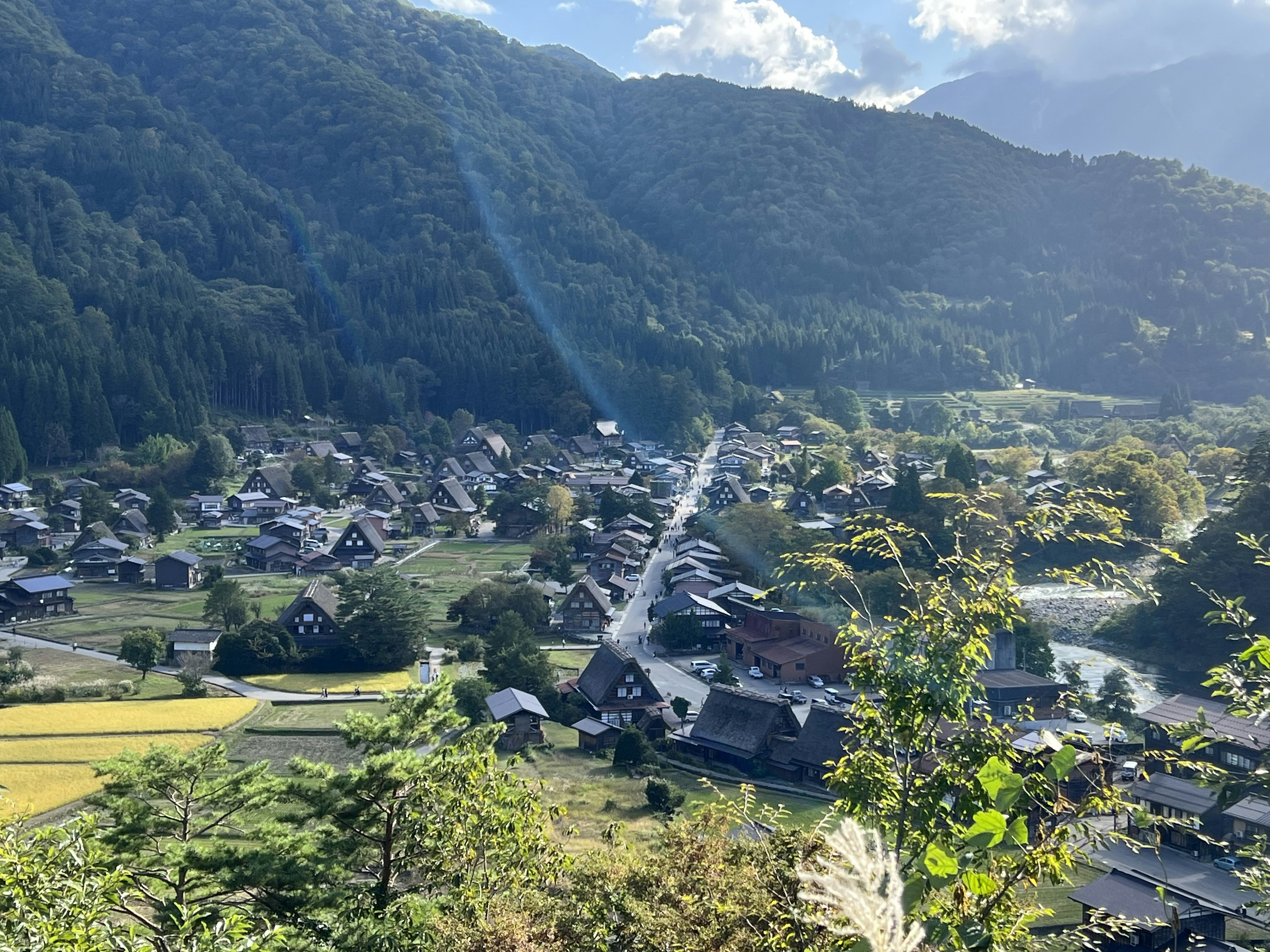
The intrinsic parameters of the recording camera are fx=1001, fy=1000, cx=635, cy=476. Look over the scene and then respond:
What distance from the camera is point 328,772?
9438 millimetres

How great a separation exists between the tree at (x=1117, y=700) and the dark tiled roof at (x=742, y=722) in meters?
7.57

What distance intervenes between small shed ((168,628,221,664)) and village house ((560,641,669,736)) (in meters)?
10.5

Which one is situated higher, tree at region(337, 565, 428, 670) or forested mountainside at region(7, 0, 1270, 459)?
forested mountainside at region(7, 0, 1270, 459)

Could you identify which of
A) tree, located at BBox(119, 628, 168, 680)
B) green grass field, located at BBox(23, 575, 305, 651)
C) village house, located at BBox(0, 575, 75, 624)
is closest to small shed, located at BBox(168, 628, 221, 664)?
tree, located at BBox(119, 628, 168, 680)

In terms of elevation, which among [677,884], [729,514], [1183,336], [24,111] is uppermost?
[24,111]

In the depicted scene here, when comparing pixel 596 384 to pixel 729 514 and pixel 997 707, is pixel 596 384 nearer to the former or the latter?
pixel 729 514

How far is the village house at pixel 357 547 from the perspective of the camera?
39.3 meters

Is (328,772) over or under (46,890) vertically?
under

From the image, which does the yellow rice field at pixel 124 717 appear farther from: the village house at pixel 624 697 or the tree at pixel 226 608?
the village house at pixel 624 697

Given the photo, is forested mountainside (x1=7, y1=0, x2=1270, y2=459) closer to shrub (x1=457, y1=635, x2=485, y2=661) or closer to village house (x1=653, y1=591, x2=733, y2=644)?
shrub (x1=457, y1=635, x2=485, y2=661)

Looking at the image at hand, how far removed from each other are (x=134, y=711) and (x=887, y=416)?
190 ft

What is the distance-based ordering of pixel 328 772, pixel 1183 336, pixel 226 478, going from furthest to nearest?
1. pixel 1183 336
2. pixel 226 478
3. pixel 328 772

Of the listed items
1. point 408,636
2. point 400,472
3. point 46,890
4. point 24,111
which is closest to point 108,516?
point 400,472

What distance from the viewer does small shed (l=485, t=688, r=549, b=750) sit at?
21.5m
